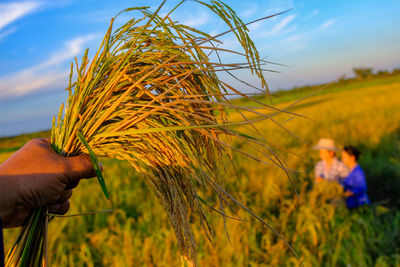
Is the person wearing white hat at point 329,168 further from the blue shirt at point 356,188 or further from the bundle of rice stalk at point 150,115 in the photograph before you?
the bundle of rice stalk at point 150,115

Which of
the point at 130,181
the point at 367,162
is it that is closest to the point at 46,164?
the point at 130,181

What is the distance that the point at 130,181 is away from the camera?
4.93 m

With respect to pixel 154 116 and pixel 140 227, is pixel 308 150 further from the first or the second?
pixel 154 116

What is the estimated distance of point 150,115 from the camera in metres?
1.15

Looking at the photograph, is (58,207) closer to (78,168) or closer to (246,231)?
(78,168)

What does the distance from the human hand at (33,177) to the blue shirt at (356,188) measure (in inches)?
168

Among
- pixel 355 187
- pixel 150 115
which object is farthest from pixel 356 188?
pixel 150 115

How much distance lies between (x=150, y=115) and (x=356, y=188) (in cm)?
418

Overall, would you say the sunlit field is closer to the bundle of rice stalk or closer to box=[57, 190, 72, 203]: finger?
the bundle of rice stalk

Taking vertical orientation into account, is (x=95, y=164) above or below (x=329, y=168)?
above

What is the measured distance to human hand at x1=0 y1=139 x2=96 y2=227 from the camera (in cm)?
109

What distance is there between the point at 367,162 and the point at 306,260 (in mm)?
4502

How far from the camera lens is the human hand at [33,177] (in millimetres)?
1095

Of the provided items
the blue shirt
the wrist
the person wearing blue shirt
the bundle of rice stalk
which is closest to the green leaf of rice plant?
the bundle of rice stalk
